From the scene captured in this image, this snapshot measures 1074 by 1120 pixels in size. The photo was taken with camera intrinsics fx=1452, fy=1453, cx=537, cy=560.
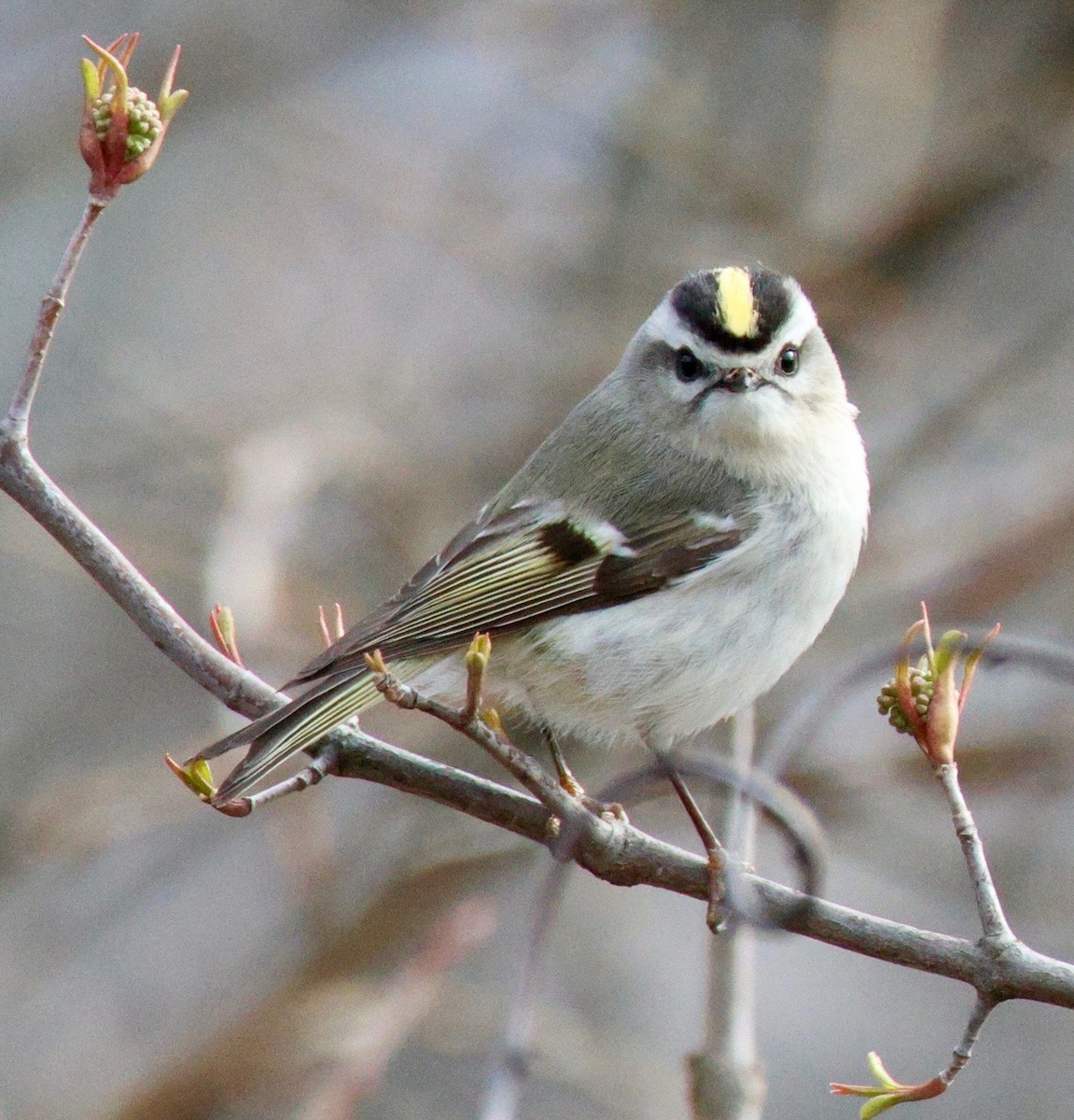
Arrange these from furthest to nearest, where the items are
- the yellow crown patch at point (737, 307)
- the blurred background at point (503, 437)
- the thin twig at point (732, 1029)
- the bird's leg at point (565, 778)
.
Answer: the blurred background at point (503, 437) < the yellow crown patch at point (737, 307) < the bird's leg at point (565, 778) < the thin twig at point (732, 1029)

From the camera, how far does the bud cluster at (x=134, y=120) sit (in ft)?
4.44

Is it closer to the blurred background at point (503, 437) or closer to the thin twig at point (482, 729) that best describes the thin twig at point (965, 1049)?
the thin twig at point (482, 729)

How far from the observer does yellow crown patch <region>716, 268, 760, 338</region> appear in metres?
2.23

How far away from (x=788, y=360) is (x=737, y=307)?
14 centimetres

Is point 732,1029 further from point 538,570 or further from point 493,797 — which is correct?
point 538,570

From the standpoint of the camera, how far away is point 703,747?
3.11m

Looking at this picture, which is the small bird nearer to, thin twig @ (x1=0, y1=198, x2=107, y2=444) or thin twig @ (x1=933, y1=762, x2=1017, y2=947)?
thin twig @ (x1=0, y1=198, x2=107, y2=444)

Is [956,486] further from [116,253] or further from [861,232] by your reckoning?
[116,253]

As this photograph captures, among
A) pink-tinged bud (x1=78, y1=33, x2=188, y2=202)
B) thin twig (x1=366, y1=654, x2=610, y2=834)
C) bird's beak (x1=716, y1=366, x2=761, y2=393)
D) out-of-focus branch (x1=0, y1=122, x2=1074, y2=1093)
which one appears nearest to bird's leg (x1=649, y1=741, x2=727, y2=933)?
out-of-focus branch (x1=0, y1=122, x2=1074, y2=1093)

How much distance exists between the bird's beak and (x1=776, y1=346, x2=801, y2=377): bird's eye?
56 millimetres

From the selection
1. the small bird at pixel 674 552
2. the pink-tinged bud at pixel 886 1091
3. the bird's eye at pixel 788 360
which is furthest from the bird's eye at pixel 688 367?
the pink-tinged bud at pixel 886 1091

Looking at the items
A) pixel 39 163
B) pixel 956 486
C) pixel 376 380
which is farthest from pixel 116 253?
pixel 956 486

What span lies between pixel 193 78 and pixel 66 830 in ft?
7.04

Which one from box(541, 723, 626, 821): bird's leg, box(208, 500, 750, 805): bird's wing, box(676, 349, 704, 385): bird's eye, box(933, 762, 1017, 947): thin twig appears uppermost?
box(676, 349, 704, 385): bird's eye
